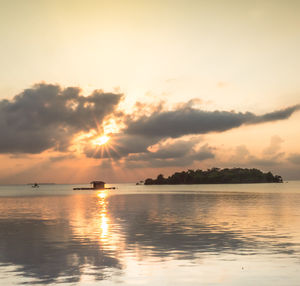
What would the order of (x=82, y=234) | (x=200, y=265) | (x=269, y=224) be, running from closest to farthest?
1. (x=200, y=265)
2. (x=82, y=234)
3. (x=269, y=224)

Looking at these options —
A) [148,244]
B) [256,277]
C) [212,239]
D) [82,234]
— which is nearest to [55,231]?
[82,234]

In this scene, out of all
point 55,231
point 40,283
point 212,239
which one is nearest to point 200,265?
point 40,283

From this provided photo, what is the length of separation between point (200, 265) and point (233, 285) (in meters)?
4.91

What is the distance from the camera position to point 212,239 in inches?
1484

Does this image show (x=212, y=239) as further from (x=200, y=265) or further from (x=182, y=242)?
(x=200, y=265)

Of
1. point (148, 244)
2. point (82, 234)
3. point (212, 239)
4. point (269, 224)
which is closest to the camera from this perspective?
point (148, 244)

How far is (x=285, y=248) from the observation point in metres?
32.1

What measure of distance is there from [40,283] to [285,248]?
2002 cm

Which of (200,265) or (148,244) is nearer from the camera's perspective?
(200,265)

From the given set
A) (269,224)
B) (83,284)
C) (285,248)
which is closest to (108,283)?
(83,284)

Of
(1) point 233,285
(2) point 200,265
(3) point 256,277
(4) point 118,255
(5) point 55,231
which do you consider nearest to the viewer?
(1) point 233,285

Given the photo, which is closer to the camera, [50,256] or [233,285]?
[233,285]

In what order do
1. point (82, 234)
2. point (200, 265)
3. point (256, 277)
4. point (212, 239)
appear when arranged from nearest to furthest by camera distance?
point (256, 277) → point (200, 265) → point (212, 239) → point (82, 234)

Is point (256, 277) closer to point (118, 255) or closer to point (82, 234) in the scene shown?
point (118, 255)
